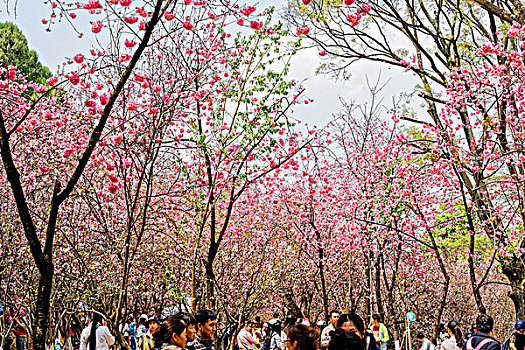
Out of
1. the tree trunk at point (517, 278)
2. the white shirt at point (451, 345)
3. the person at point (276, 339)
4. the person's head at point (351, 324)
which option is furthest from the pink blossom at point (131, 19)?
the tree trunk at point (517, 278)

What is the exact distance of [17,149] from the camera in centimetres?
1018

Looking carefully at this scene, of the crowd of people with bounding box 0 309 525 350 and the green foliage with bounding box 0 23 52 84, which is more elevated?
the green foliage with bounding box 0 23 52 84

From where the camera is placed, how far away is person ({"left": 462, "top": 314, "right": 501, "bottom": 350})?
494cm

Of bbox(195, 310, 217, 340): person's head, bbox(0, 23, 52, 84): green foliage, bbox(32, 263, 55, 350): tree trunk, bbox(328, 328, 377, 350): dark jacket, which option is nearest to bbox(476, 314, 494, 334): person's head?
bbox(328, 328, 377, 350): dark jacket

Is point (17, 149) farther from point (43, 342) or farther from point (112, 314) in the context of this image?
point (43, 342)

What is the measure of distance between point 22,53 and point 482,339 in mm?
26337

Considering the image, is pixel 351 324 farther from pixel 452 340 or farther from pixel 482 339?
pixel 452 340

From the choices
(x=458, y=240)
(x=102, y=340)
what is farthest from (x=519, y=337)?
(x=458, y=240)

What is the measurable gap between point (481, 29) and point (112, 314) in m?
9.30

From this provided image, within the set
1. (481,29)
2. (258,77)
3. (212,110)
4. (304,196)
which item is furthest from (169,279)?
(481,29)

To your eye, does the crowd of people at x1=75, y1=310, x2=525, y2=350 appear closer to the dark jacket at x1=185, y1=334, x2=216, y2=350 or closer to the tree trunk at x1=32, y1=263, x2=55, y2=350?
the dark jacket at x1=185, y1=334, x2=216, y2=350

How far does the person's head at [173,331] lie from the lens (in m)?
4.15

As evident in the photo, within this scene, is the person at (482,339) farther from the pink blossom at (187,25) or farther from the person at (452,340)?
the pink blossom at (187,25)

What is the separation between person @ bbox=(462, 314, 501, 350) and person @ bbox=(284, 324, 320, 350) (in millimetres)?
2185
